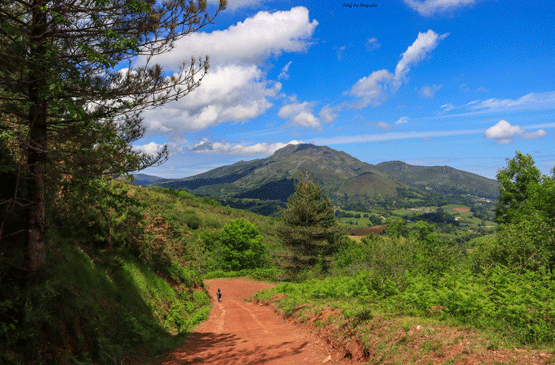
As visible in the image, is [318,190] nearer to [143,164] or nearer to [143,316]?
[143,316]

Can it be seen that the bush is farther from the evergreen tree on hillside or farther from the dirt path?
the dirt path

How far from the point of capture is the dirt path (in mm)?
8016

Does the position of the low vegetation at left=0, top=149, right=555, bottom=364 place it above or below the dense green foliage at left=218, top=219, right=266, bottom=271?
above

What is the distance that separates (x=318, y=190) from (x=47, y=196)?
91.7 ft

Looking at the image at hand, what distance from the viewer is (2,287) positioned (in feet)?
20.4

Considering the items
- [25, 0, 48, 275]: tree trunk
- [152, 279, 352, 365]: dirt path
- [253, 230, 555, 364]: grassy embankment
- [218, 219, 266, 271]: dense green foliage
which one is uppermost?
[25, 0, 48, 275]: tree trunk

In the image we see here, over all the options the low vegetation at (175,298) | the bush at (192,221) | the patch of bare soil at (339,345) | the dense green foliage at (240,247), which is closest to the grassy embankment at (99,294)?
the low vegetation at (175,298)

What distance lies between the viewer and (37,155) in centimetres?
639

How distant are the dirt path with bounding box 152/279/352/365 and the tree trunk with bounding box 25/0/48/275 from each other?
14.6ft

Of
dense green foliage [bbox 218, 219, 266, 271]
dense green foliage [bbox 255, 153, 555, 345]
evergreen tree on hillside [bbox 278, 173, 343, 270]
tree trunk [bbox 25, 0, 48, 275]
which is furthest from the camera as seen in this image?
dense green foliage [bbox 218, 219, 266, 271]

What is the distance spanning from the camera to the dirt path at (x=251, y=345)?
8.02 m

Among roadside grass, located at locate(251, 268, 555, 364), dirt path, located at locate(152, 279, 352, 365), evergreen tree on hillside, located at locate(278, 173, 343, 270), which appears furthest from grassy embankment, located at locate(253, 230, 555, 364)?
evergreen tree on hillside, located at locate(278, 173, 343, 270)

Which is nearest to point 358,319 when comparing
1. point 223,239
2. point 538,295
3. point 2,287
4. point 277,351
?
point 277,351

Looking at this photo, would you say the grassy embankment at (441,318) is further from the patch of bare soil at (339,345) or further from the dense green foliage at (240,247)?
the dense green foliage at (240,247)
